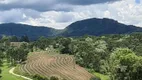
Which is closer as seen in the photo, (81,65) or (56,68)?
(56,68)

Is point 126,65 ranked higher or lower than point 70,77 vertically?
higher

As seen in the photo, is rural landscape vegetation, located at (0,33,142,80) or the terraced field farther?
the terraced field

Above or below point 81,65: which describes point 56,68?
above

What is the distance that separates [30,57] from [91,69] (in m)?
35.8

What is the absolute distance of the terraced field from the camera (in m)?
126

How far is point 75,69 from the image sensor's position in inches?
5561

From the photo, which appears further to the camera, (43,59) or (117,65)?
(43,59)

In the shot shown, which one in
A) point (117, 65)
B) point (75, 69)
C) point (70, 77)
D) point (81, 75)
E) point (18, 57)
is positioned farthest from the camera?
point (18, 57)

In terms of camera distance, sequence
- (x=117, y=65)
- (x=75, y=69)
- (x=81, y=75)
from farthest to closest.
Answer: (x=75, y=69), (x=81, y=75), (x=117, y=65)

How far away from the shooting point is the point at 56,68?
137 metres

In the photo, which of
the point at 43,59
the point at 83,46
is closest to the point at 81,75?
the point at 43,59

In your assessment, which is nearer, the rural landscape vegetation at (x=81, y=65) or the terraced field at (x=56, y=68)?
the rural landscape vegetation at (x=81, y=65)

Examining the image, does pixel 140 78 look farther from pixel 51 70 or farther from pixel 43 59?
pixel 43 59

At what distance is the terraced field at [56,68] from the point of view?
414ft
